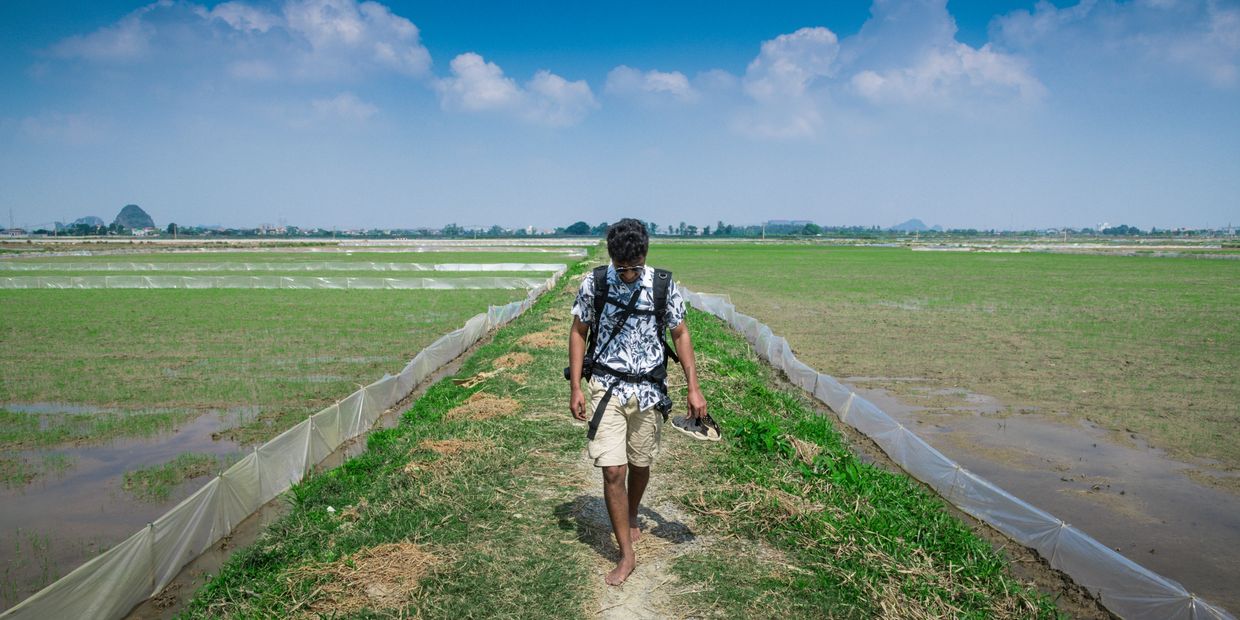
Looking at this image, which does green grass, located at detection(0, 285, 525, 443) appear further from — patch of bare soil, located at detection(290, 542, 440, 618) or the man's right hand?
the man's right hand

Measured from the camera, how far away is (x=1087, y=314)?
19531 mm

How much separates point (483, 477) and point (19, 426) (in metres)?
7.24

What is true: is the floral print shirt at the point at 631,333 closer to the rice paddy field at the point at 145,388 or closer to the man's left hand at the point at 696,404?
the man's left hand at the point at 696,404

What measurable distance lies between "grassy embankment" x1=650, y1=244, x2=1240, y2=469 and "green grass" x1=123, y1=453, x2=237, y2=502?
30.2 ft

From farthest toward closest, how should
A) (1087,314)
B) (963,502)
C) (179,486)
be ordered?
(1087,314), (179,486), (963,502)

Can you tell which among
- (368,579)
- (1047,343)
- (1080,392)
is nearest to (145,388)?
(368,579)

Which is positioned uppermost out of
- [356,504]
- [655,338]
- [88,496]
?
[655,338]

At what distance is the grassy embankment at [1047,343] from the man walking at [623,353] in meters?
7.37

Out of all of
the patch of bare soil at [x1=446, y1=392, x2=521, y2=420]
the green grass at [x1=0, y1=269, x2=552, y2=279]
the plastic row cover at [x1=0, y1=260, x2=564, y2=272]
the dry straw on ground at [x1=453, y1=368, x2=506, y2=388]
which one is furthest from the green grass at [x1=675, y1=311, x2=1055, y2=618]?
the plastic row cover at [x1=0, y1=260, x2=564, y2=272]

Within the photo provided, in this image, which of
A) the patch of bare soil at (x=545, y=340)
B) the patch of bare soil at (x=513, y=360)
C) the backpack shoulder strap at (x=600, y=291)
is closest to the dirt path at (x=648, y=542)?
the backpack shoulder strap at (x=600, y=291)

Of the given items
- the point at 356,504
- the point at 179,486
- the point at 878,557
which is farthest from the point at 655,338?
the point at 179,486

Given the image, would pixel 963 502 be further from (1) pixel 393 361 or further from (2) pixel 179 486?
(1) pixel 393 361

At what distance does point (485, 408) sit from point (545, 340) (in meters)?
4.57

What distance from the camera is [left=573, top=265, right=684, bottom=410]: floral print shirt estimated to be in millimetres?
3496
